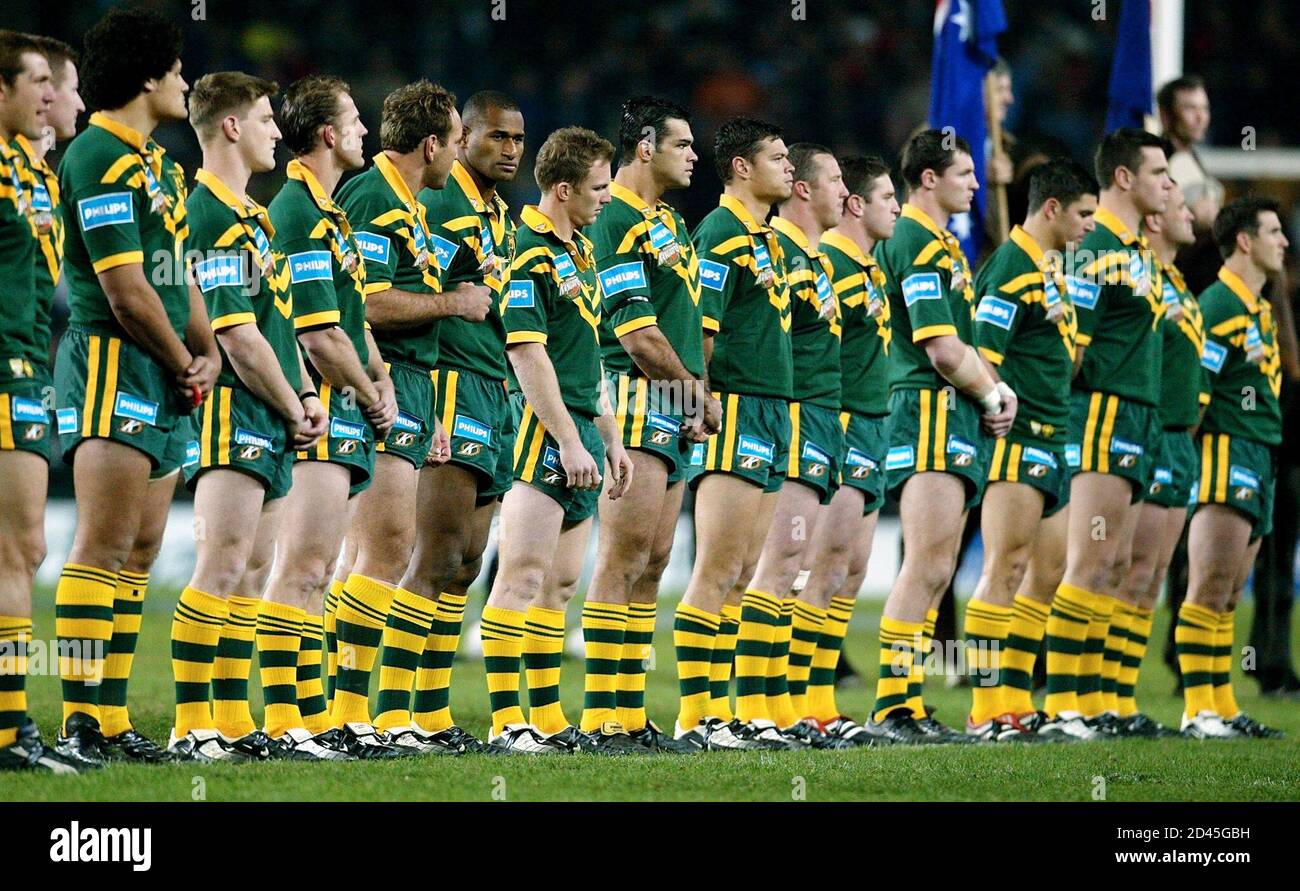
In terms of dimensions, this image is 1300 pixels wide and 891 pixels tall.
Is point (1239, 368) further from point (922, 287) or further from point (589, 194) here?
point (589, 194)

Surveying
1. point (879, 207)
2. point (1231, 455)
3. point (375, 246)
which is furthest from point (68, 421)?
point (1231, 455)

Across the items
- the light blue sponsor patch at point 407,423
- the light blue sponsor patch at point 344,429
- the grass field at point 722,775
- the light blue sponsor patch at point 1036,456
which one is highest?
the light blue sponsor patch at point 1036,456

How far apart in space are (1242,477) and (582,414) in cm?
406

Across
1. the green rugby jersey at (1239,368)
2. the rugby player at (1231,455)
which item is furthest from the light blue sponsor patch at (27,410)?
the green rugby jersey at (1239,368)

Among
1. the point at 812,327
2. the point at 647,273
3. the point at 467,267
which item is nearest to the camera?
the point at 467,267

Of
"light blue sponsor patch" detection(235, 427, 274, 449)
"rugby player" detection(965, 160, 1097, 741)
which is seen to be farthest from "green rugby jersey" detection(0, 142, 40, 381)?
"rugby player" detection(965, 160, 1097, 741)

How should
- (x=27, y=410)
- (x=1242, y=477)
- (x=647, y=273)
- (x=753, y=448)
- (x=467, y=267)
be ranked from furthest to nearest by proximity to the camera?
(x=1242, y=477), (x=753, y=448), (x=647, y=273), (x=467, y=267), (x=27, y=410)

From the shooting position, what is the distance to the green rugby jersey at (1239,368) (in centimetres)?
1008

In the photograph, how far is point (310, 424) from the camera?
6.61m

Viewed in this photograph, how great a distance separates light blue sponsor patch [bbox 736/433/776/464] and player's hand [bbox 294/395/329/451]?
2.05 m

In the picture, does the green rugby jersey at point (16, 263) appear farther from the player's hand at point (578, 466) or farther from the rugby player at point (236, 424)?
the player's hand at point (578, 466)

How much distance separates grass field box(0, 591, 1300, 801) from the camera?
5902mm

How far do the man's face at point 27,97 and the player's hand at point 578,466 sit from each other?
7.46 ft
